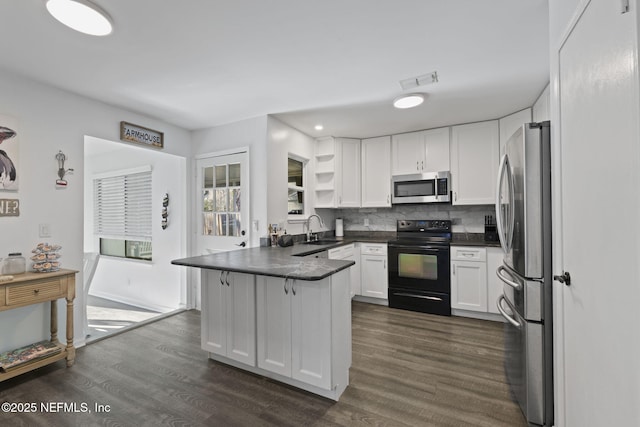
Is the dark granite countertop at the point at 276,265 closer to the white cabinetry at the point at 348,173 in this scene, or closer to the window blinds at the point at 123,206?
the white cabinetry at the point at 348,173

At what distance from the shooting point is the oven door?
3.51 m

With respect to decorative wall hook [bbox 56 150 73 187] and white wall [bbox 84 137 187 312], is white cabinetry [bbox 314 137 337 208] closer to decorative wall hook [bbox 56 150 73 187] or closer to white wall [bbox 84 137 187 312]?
white wall [bbox 84 137 187 312]

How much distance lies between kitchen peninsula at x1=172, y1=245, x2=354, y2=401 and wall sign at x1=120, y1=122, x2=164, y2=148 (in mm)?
1776

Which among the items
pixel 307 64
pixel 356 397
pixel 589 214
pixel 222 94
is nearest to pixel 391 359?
pixel 356 397

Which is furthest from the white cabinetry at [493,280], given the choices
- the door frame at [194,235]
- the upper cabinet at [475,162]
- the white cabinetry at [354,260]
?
the door frame at [194,235]

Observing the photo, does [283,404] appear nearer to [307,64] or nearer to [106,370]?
[106,370]

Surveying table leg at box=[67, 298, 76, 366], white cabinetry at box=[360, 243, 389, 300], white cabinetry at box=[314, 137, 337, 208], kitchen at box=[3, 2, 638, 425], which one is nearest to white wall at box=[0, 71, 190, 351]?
kitchen at box=[3, 2, 638, 425]

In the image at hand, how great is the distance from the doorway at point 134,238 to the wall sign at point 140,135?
23 cm

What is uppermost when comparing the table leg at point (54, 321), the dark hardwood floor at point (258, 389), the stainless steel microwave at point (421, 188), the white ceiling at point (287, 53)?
the white ceiling at point (287, 53)

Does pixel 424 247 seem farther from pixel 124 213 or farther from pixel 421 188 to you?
pixel 124 213

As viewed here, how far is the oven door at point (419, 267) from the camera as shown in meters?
3.51

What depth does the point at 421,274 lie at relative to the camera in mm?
3625

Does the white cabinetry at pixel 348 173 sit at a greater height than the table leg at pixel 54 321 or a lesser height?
greater

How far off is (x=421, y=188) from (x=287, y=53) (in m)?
2.66
